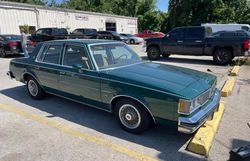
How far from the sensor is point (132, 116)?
4.27 meters

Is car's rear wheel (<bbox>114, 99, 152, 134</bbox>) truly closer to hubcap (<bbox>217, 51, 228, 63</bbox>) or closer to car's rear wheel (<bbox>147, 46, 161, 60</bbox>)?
hubcap (<bbox>217, 51, 228, 63</bbox>)

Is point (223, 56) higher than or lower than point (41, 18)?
lower

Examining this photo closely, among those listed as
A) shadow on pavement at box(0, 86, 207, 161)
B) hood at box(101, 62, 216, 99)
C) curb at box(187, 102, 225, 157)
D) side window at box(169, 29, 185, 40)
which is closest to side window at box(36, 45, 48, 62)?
shadow on pavement at box(0, 86, 207, 161)

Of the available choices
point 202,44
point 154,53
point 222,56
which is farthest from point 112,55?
point 154,53

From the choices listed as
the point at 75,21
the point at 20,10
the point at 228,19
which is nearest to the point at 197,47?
the point at 20,10

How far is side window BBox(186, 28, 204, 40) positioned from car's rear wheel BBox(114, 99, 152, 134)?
9.35 metres

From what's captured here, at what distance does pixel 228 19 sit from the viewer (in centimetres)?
4022

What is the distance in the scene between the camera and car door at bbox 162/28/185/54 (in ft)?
43.2

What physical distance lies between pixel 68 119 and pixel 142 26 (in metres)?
53.6

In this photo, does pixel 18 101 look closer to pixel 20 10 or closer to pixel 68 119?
pixel 68 119

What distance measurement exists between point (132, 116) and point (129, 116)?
6 centimetres

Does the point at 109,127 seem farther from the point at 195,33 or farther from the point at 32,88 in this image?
the point at 195,33

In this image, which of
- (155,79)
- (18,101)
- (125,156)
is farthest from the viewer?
(18,101)

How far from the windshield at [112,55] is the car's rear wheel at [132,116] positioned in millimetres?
909
